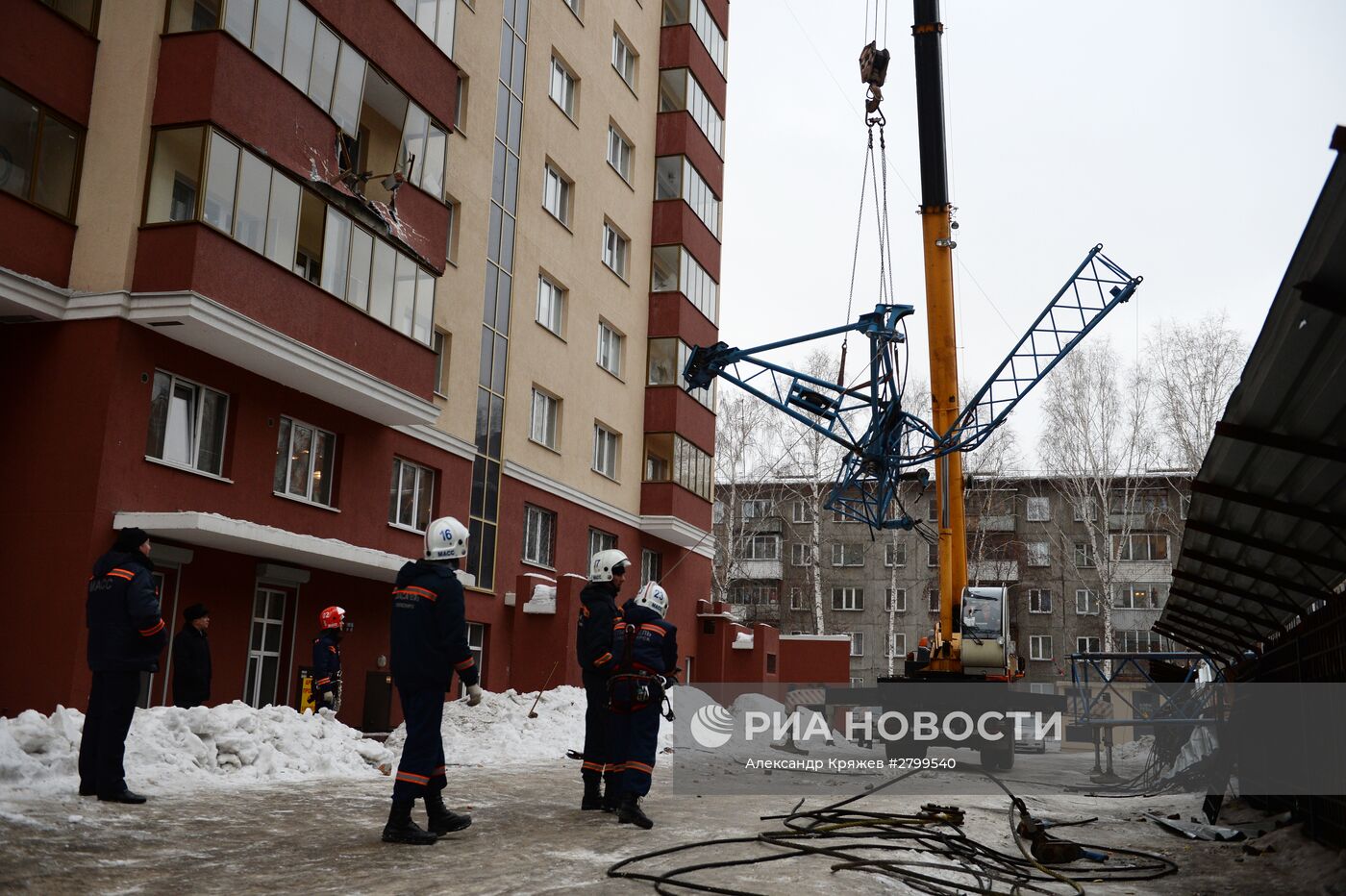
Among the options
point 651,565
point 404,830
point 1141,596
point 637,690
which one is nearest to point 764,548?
point 1141,596

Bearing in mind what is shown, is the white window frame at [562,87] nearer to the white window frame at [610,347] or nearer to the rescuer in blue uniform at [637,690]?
the white window frame at [610,347]

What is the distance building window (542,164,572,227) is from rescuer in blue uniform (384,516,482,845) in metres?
21.0

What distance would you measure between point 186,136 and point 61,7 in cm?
287

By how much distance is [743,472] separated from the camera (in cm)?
5300

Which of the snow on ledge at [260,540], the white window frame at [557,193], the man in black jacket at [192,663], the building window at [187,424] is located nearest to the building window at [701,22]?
the white window frame at [557,193]

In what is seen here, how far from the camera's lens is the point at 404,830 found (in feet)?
26.1

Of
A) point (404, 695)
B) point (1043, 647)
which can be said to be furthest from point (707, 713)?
point (1043, 647)

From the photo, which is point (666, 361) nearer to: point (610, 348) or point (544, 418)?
point (610, 348)

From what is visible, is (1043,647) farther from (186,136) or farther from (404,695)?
(404,695)

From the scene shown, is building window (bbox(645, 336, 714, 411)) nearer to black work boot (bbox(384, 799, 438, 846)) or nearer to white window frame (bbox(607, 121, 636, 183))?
white window frame (bbox(607, 121, 636, 183))

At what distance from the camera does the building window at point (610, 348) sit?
3134 cm

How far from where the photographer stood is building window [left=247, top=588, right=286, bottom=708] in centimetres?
1789

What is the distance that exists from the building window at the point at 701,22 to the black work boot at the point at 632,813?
30463 mm

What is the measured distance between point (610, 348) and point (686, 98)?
860 cm
